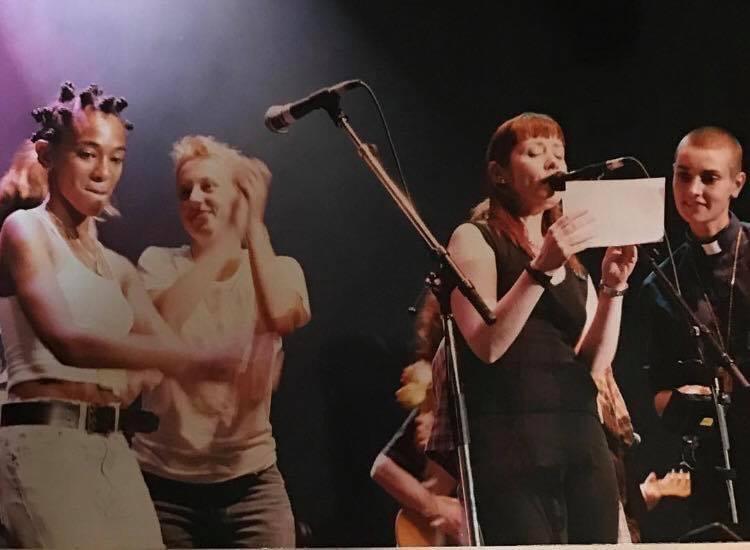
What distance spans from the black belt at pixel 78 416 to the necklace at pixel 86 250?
0.38 meters

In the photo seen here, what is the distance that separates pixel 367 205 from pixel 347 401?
0.57 meters

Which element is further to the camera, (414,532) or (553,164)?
(553,164)

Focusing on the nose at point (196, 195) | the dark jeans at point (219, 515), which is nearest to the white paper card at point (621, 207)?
the nose at point (196, 195)

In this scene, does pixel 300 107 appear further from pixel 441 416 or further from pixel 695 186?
pixel 695 186

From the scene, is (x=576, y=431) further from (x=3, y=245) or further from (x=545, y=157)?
(x=3, y=245)

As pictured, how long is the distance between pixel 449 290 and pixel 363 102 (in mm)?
614

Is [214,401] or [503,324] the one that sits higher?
[503,324]

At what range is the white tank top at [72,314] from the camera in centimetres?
217

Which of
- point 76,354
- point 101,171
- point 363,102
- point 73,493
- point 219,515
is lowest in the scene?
point 219,515

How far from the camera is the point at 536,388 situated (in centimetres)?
218

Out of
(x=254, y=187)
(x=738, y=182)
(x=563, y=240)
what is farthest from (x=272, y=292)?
(x=738, y=182)

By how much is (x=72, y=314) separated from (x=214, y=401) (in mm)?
474

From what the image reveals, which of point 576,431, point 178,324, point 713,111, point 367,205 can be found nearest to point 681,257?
point 713,111

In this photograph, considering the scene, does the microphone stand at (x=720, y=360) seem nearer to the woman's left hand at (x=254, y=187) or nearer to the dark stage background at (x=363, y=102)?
the dark stage background at (x=363, y=102)
